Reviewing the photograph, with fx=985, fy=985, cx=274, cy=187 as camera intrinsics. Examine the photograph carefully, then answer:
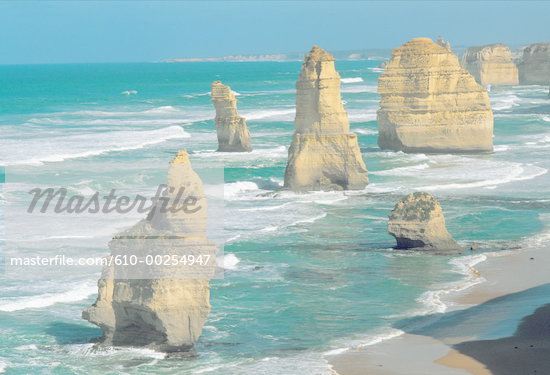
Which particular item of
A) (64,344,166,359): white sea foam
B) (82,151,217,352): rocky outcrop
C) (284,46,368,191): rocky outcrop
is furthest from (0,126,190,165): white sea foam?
(82,151,217,352): rocky outcrop

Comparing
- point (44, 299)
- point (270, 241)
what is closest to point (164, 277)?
point (44, 299)

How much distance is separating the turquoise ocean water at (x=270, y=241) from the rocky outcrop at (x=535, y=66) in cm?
6118

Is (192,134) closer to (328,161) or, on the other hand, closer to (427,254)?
(328,161)

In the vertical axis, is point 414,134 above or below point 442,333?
above

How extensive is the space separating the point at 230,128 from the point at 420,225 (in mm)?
26570

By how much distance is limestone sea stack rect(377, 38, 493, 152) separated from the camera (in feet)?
175

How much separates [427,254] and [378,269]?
245cm

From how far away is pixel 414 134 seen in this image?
53.5 m

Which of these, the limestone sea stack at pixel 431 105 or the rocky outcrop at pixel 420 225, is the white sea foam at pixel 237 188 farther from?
the limestone sea stack at pixel 431 105

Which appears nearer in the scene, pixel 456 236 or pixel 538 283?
pixel 538 283

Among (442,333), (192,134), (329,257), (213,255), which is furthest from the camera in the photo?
(192,134)

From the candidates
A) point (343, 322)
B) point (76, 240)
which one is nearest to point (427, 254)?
point (343, 322)

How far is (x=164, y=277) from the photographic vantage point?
61.5ft

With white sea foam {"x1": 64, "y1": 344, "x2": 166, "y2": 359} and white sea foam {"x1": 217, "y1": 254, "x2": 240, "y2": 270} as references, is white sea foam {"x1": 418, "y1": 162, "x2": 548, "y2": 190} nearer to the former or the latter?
white sea foam {"x1": 217, "y1": 254, "x2": 240, "y2": 270}
